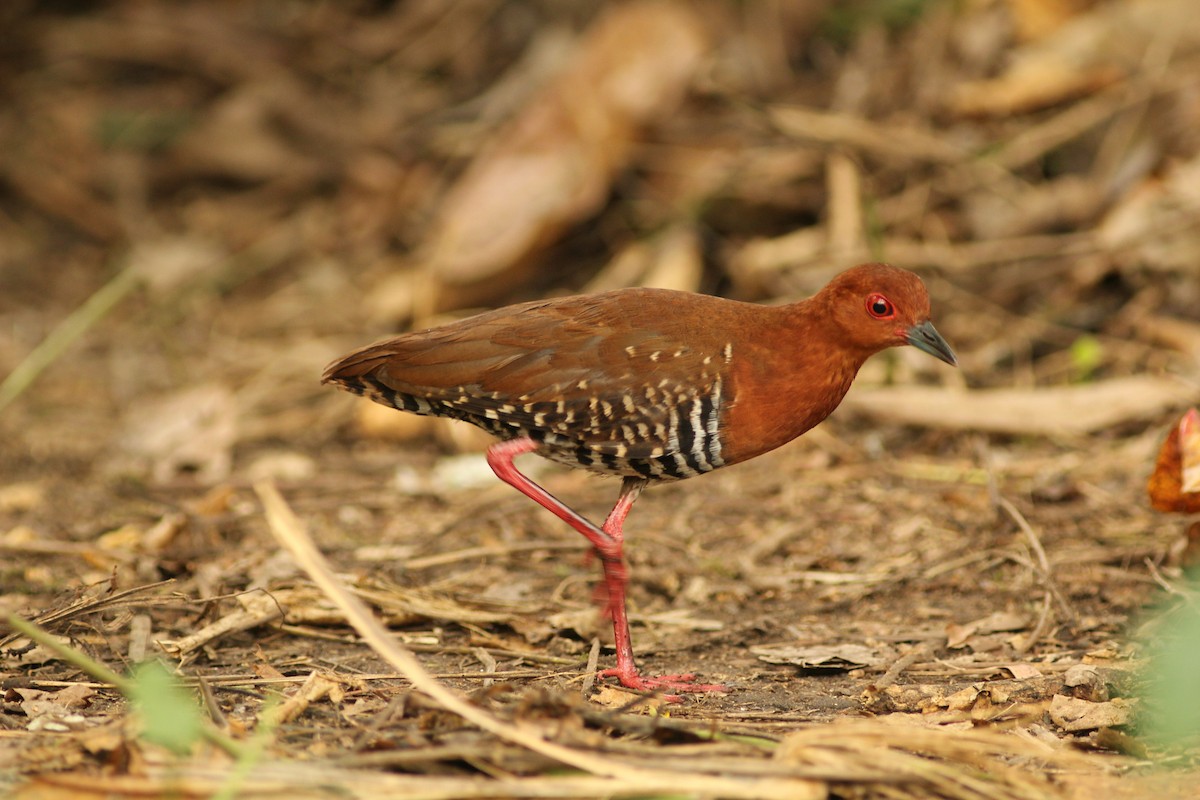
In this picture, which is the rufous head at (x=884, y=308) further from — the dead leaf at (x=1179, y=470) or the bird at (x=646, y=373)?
the dead leaf at (x=1179, y=470)

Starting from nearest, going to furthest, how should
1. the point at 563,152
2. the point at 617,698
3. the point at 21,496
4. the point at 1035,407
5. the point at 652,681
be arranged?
the point at 617,698 → the point at 652,681 → the point at 21,496 → the point at 1035,407 → the point at 563,152

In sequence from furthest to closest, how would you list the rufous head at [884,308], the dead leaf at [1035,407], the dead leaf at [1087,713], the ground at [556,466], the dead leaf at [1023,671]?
the dead leaf at [1035,407] → the rufous head at [884,308] → the dead leaf at [1023,671] → the dead leaf at [1087,713] → the ground at [556,466]

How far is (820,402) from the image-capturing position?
436cm

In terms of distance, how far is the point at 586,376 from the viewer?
4191 mm

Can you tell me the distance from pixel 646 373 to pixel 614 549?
0.60 meters

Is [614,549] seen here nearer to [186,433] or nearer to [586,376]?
[586,376]

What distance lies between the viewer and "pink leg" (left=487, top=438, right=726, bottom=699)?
4.14 m

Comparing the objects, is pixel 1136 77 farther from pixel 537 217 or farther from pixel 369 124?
pixel 369 124

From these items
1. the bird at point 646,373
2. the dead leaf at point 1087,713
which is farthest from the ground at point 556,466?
the bird at point 646,373

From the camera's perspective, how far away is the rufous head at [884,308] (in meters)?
4.25

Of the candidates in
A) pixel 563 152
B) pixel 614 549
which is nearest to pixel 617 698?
pixel 614 549

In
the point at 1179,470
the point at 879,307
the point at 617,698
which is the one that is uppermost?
the point at 879,307

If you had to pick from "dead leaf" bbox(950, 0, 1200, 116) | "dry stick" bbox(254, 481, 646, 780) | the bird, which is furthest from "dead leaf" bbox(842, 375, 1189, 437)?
"dry stick" bbox(254, 481, 646, 780)

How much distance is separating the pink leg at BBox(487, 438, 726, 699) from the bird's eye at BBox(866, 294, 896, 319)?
3.13 feet
